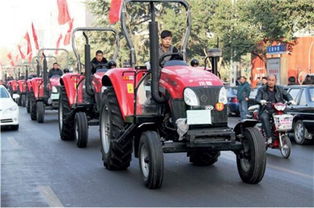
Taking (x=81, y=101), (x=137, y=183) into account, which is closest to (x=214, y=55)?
(x=137, y=183)

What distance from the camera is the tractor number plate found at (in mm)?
7234

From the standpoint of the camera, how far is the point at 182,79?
24.6ft

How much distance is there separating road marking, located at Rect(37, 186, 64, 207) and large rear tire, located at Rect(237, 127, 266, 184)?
8.90ft

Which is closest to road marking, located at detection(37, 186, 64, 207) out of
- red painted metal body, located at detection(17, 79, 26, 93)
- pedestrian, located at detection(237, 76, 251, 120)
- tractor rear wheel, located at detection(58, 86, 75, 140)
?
tractor rear wheel, located at detection(58, 86, 75, 140)

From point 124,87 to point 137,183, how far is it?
158 centimetres

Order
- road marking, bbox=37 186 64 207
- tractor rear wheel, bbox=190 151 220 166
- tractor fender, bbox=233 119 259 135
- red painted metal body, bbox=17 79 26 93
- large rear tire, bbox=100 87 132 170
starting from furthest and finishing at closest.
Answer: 1. red painted metal body, bbox=17 79 26 93
2. tractor rear wheel, bbox=190 151 220 166
3. large rear tire, bbox=100 87 132 170
4. tractor fender, bbox=233 119 259 135
5. road marking, bbox=37 186 64 207

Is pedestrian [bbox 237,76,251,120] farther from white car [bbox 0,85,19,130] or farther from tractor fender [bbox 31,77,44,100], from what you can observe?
white car [bbox 0,85,19,130]

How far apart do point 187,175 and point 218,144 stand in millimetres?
1506

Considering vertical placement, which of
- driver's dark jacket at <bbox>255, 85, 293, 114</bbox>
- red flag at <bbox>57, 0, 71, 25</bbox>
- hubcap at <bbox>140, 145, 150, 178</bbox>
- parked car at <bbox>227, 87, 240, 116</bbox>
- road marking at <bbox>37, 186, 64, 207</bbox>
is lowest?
parked car at <bbox>227, 87, 240, 116</bbox>

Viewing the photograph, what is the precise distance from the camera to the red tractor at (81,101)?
12289 mm

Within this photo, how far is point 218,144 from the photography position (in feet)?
24.1

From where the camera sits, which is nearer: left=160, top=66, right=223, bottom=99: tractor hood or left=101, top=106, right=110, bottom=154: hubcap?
left=160, top=66, right=223, bottom=99: tractor hood

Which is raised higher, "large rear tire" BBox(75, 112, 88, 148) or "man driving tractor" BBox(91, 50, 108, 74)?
"man driving tractor" BBox(91, 50, 108, 74)

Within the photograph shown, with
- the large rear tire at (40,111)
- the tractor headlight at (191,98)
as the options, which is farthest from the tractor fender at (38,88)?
the tractor headlight at (191,98)
